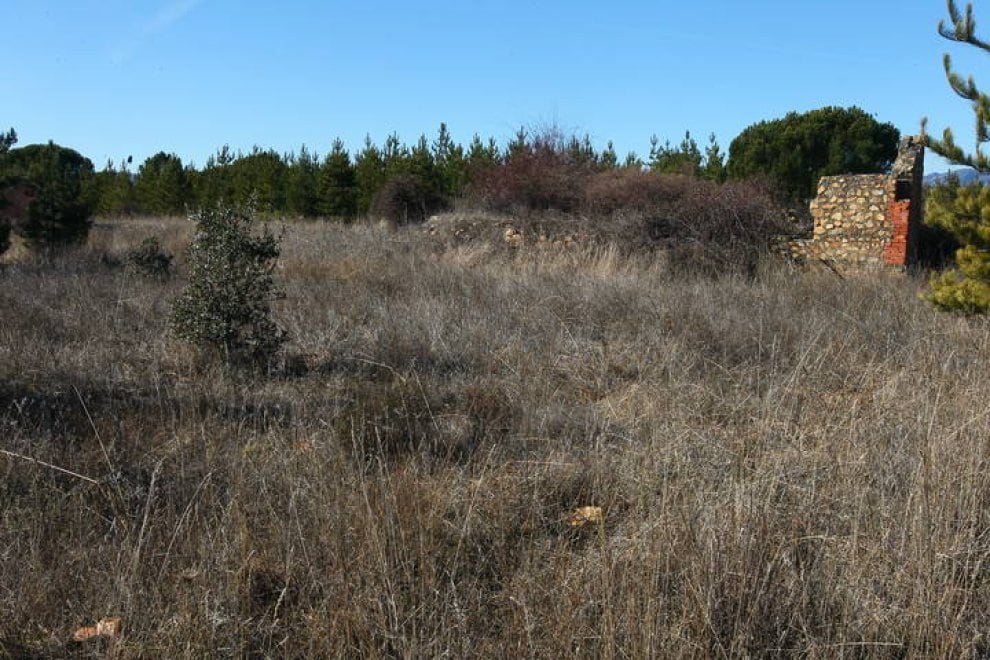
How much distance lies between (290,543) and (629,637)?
1.14 m

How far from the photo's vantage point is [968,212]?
7.18m

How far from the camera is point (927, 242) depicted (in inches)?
611

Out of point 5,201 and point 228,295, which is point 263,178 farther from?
point 228,295

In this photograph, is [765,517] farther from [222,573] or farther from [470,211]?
[470,211]

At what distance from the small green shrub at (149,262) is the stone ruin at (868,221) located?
9760 millimetres

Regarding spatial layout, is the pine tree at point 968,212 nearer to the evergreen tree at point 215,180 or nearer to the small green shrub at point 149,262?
the small green shrub at point 149,262

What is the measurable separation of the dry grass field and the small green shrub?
404cm

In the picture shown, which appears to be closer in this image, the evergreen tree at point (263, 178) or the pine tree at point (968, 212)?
the pine tree at point (968, 212)

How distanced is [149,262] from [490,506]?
8.24 meters

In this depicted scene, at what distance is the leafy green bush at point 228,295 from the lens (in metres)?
5.69

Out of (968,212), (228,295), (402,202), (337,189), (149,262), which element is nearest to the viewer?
(228,295)

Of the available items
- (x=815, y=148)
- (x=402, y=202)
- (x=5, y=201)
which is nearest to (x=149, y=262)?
(x=5, y=201)

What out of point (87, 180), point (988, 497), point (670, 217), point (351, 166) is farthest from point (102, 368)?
point (87, 180)

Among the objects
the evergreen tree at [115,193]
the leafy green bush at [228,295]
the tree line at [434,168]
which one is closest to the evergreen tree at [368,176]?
the tree line at [434,168]
